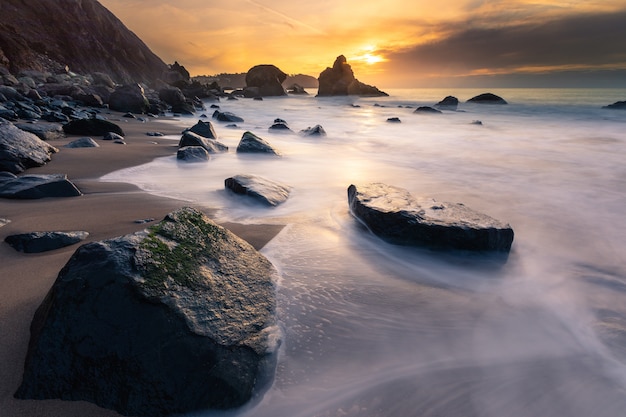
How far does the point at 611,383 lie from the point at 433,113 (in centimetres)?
2614

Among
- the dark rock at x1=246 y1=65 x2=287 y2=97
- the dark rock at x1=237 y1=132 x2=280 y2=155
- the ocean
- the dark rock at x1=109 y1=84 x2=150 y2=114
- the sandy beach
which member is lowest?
the ocean

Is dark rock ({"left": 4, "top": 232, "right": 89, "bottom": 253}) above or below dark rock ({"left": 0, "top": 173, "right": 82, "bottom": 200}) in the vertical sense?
below

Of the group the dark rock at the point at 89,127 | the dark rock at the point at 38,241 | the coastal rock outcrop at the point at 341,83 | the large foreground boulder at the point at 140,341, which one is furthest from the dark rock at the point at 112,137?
the coastal rock outcrop at the point at 341,83

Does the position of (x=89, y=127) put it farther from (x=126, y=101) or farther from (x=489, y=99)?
(x=489, y=99)

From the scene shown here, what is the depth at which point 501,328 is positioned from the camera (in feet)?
6.97

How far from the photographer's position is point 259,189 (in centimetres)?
420

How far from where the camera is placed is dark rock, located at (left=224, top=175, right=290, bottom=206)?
4090mm

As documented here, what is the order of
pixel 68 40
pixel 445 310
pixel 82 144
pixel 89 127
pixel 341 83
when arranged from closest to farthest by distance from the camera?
pixel 445 310, pixel 82 144, pixel 89 127, pixel 68 40, pixel 341 83

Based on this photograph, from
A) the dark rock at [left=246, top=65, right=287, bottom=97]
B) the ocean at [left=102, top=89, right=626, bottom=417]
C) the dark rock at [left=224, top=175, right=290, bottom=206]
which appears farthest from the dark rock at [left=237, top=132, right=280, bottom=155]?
the dark rock at [left=246, top=65, right=287, bottom=97]

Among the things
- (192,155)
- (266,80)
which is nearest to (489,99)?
(266,80)

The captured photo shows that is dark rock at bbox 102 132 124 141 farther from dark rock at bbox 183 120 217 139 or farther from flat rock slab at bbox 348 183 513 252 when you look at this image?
flat rock slab at bbox 348 183 513 252

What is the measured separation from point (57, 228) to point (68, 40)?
54.5m

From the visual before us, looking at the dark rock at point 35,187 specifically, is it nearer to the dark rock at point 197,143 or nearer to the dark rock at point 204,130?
the dark rock at point 197,143

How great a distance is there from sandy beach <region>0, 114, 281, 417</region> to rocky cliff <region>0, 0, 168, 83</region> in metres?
31.6
